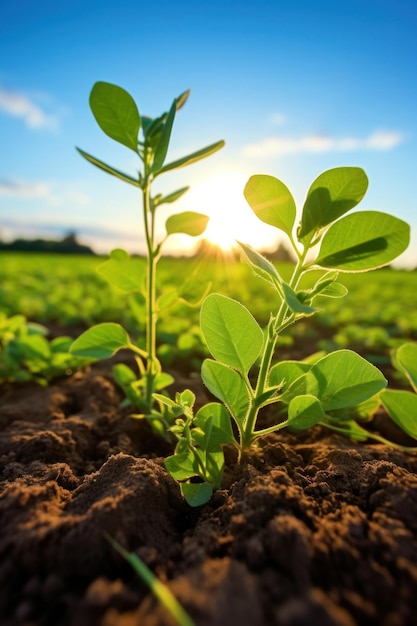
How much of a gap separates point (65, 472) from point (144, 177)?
0.89 meters

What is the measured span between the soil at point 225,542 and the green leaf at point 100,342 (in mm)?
362

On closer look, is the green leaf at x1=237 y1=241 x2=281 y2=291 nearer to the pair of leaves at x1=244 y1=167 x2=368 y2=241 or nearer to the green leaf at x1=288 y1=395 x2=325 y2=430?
the pair of leaves at x1=244 y1=167 x2=368 y2=241

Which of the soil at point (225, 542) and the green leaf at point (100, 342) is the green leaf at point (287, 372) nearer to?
the soil at point (225, 542)

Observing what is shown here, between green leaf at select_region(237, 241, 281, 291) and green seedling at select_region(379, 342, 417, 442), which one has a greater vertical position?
green leaf at select_region(237, 241, 281, 291)

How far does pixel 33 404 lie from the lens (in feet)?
6.41

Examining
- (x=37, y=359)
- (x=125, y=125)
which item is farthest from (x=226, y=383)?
A: (x=37, y=359)

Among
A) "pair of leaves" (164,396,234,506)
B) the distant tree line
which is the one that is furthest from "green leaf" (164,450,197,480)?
the distant tree line

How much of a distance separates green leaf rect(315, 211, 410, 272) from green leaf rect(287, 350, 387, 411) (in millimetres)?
234

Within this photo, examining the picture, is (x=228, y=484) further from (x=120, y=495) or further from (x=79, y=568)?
(x=79, y=568)

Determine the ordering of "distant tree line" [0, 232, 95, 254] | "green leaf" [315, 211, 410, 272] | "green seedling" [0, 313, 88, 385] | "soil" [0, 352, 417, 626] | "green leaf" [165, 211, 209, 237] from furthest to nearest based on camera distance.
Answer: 1. "distant tree line" [0, 232, 95, 254]
2. "green seedling" [0, 313, 88, 385]
3. "green leaf" [165, 211, 209, 237]
4. "green leaf" [315, 211, 410, 272]
5. "soil" [0, 352, 417, 626]

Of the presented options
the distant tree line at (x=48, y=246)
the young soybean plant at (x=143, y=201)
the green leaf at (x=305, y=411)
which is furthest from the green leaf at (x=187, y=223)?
the distant tree line at (x=48, y=246)

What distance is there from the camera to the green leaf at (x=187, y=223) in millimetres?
1386

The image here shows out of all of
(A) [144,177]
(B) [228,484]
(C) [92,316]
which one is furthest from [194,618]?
(C) [92,316]

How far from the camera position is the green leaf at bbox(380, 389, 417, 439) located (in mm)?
1312
